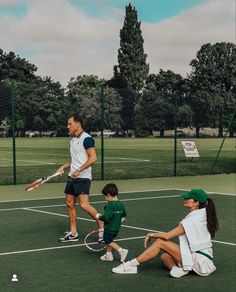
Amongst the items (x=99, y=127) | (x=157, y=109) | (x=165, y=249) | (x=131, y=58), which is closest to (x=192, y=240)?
(x=165, y=249)

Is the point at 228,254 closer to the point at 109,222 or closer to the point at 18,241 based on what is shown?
the point at 109,222

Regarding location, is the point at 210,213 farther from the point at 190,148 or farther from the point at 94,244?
the point at 190,148

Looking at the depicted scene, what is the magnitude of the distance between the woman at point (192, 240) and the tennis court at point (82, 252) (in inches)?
5.1

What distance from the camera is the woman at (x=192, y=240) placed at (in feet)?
23.6

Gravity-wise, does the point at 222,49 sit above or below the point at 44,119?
above

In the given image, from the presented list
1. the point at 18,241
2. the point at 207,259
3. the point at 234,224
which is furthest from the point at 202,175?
the point at 207,259

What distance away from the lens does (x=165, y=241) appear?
291 inches

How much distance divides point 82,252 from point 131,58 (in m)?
101

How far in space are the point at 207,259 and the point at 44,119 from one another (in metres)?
33.3

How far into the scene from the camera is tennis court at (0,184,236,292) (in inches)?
281

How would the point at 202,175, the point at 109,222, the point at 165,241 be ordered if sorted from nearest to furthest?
Result: the point at 165,241
the point at 109,222
the point at 202,175

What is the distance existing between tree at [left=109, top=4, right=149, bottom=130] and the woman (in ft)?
327

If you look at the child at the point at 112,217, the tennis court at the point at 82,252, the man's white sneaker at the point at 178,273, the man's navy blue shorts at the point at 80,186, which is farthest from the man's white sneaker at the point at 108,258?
the man's navy blue shorts at the point at 80,186

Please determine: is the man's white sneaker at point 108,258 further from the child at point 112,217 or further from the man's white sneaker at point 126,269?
the man's white sneaker at point 126,269
